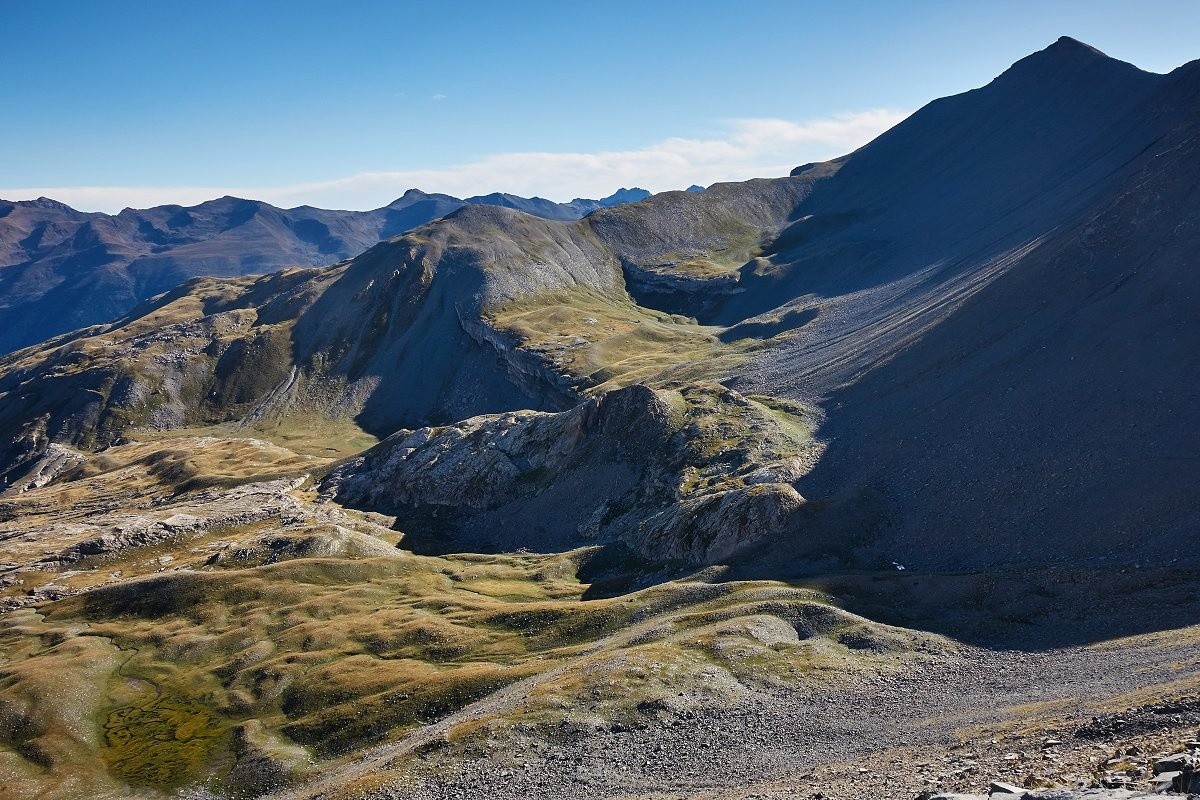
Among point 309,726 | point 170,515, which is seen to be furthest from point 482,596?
point 170,515

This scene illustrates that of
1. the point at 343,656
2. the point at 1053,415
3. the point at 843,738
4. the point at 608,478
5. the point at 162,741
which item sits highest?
the point at 1053,415

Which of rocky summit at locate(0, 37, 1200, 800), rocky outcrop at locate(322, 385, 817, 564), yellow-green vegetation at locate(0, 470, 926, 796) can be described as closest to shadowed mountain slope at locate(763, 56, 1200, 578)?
rocky summit at locate(0, 37, 1200, 800)

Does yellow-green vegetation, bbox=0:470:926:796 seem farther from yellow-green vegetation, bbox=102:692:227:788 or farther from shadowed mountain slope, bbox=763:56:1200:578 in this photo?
shadowed mountain slope, bbox=763:56:1200:578

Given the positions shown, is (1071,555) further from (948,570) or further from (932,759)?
(932,759)

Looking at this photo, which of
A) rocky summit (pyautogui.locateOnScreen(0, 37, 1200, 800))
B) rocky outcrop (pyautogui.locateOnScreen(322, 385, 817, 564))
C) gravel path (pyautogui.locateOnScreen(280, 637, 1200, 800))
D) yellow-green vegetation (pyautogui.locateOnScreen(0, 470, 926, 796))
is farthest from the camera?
rocky outcrop (pyautogui.locateOnScreen(322, 385, 817, 564))

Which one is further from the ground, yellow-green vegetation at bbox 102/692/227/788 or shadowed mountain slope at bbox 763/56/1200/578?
shadowed mountain slope at bbox 763/56/1200/578

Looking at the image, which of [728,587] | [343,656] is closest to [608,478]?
[728,587]

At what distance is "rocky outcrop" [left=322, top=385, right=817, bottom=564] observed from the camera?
99194mm

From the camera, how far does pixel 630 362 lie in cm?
19238

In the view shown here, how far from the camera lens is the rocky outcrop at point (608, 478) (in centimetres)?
9919

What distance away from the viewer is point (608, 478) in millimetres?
125312

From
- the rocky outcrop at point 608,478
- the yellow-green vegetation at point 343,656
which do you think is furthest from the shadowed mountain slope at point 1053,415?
the yellow-green vegetation at point 343,656

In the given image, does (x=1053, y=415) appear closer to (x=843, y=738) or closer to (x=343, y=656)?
(x=843, y=738)

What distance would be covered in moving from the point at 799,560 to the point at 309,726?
52.1 meters
